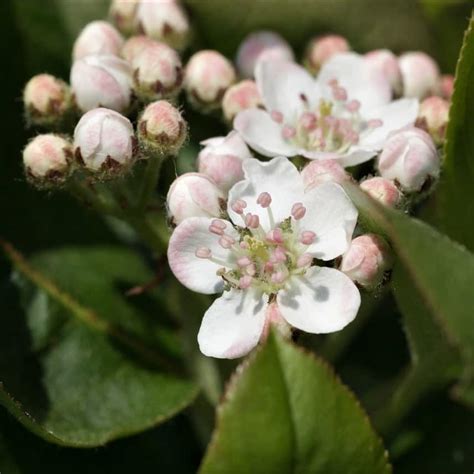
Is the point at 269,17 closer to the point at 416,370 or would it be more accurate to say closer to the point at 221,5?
the point at 221,5

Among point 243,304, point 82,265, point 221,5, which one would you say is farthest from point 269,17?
point 243,304

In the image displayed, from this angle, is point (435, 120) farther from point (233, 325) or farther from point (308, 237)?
point (233, 325)

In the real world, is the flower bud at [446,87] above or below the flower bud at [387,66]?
below

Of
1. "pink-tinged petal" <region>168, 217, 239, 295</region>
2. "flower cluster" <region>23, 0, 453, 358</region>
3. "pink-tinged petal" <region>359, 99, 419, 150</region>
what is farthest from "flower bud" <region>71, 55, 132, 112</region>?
"pink-tinged petal" <region>359, 99, 419, 150</region>

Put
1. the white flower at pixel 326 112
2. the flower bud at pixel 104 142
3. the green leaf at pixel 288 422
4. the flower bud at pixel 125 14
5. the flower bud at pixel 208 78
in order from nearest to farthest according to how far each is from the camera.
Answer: the green leaf at pixel 288 422 < the flower bud at pixel 104 142 < the white flower at pixel 326 112 < the flower bud at pixel 208 78 < the flower bud at pixel 125 14

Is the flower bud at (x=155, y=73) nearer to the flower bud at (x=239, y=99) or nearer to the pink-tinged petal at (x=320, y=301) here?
the flower bud at (x=239, y=99)

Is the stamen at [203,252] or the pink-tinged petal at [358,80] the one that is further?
the pink-tinged petal at [358,80]

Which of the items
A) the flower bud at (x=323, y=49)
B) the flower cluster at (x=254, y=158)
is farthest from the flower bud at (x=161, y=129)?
Answer: the flower bud at (x=323, y=49)

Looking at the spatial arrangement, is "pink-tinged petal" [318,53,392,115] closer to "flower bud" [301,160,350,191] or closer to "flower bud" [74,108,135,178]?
"flower bud" [301,160,350,191]
